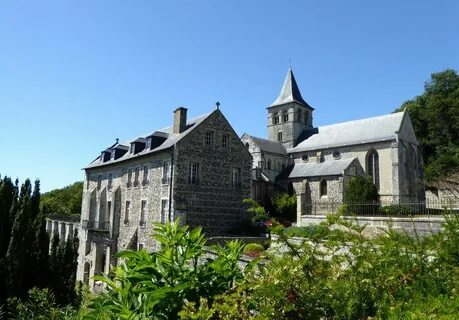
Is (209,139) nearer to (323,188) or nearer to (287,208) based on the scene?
(287,208)

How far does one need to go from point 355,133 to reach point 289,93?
11.7 metres

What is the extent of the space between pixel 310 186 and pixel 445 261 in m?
29.7

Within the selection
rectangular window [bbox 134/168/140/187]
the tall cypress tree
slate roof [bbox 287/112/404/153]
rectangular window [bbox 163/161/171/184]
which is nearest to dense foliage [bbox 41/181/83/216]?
rectangular window [bbox 134/168/140/187]

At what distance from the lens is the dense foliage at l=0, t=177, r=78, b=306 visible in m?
11.8

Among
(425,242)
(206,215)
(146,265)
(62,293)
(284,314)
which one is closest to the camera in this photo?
(284,314)

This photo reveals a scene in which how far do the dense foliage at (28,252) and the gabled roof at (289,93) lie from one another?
109ft

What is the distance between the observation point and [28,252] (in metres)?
12.2

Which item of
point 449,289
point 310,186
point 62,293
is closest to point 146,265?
point 449,289

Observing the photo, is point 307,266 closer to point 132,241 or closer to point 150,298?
point 150,298

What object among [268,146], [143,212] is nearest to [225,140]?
[143,212]

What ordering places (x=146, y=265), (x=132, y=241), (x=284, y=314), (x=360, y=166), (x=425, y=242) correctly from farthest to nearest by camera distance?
(x=360, y=166), (x=132, y=241), (x=425, y=242), (x=146, y=265), (x=284, y=314)

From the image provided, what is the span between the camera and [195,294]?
3082 mm

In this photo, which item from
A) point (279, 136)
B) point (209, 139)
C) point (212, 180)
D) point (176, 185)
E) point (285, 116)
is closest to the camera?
point (176, 185)

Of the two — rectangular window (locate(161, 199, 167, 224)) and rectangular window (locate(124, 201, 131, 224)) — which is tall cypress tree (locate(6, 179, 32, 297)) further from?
rectangular window (locate(124, 201, 131, 224))
